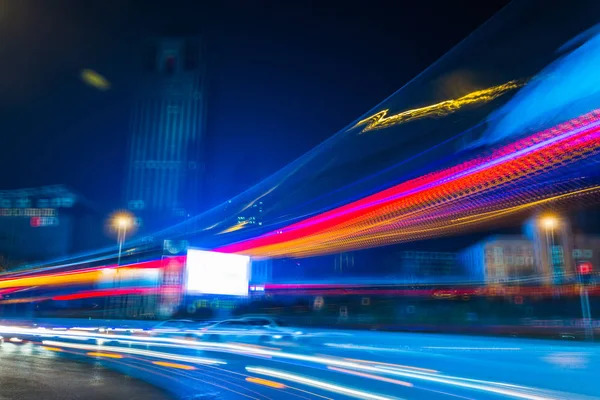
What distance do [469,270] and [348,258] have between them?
686cm

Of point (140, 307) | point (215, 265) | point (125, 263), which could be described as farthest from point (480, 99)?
point (140, 307)

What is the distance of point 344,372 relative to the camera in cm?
840

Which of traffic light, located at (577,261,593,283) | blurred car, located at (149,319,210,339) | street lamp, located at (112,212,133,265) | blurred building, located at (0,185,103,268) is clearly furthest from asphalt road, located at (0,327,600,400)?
blurred building, located at (0,185,103,268)

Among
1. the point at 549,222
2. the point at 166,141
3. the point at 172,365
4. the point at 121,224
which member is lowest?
the point at 172,365

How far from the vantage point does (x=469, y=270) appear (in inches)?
899

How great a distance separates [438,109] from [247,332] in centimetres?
1069

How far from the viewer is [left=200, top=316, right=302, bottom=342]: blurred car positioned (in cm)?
1599

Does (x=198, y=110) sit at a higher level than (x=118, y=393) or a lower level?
higher

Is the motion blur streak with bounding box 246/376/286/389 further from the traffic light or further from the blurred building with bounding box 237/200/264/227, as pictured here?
the traffic light

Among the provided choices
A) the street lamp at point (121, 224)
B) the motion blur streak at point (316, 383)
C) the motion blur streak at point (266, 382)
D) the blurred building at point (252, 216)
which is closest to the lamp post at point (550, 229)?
the blurred building at point (252, 216)

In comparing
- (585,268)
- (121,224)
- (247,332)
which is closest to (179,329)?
(247,332)

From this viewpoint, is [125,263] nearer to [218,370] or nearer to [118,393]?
[218,370]

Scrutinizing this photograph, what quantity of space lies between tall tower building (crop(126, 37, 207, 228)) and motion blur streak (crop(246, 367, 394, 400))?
117 ft

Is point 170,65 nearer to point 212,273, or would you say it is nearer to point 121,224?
point 121,224
